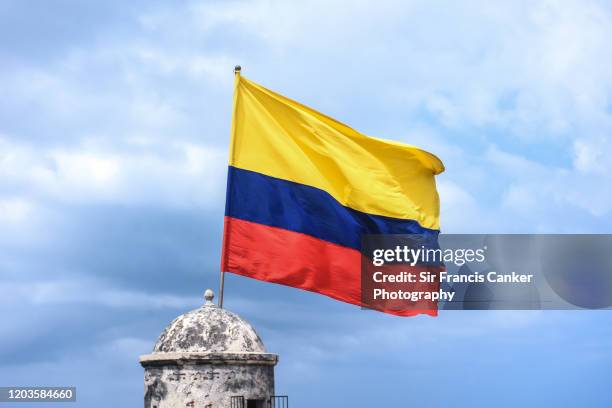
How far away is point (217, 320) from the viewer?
1767cm

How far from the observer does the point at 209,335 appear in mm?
17406

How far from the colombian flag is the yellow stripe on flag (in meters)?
0.02

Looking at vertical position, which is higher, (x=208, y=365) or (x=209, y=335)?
(x=209, y=335)

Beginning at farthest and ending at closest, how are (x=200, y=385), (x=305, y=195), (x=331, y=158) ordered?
(x=331, y=158) → (x=305, y=195) → (x=200, y=385)

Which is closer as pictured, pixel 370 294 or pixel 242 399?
pixel 242 399

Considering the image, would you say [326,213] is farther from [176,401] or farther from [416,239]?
[176,401]

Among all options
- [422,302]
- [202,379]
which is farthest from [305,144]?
[202,379]

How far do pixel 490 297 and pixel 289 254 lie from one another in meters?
6.91

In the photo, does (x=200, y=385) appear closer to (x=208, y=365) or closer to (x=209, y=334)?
(x=208, y=365)

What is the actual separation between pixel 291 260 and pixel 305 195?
4.68ft

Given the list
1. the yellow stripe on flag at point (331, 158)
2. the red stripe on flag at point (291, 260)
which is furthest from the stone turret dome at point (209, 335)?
the yellow stripe on flag at point (331, 158)

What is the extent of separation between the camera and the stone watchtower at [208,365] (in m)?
17.1

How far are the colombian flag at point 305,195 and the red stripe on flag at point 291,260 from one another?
0.8 inches

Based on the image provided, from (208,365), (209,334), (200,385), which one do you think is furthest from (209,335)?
(200,385)
